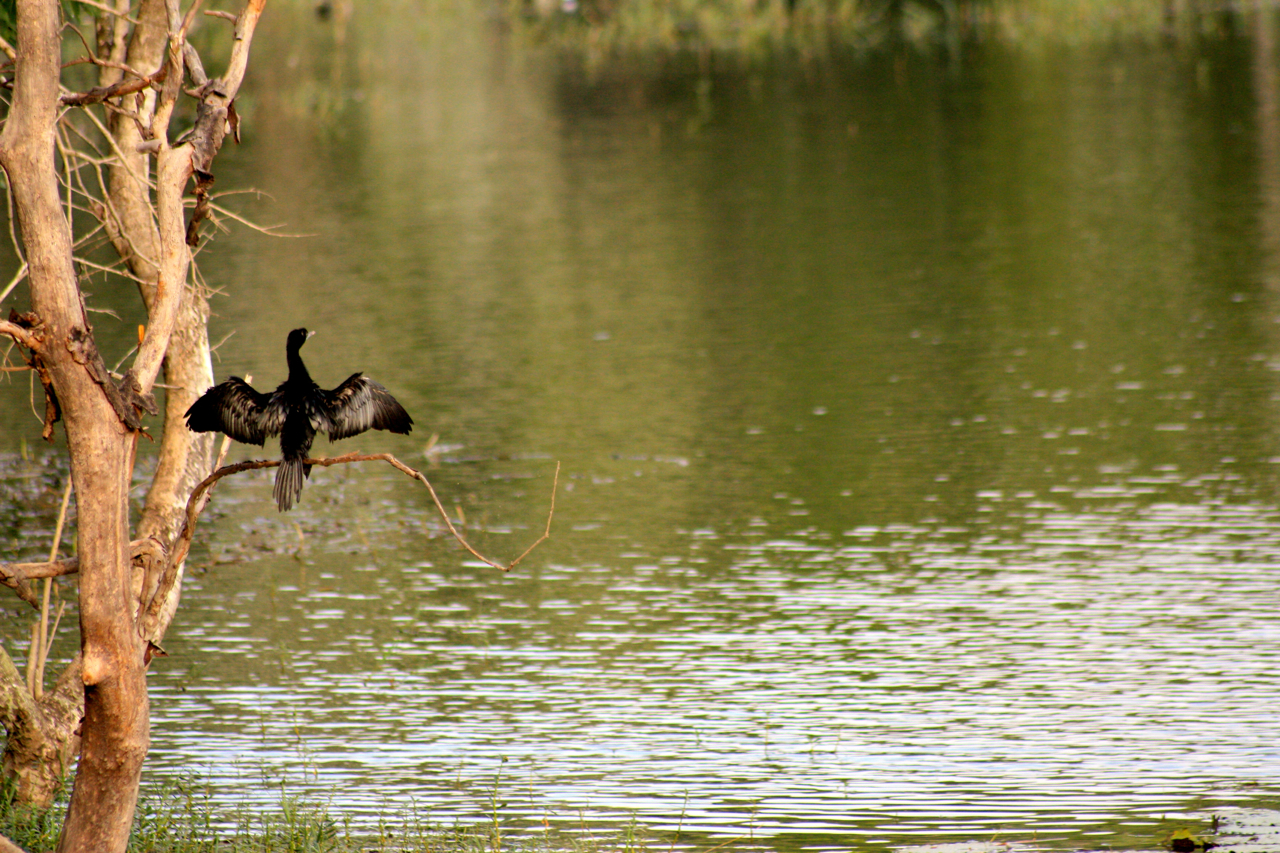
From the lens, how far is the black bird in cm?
731

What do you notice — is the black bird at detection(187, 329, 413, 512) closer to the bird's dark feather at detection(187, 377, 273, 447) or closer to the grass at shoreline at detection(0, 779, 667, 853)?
the bird's dark feather at detection(187, 377, 273, 447)

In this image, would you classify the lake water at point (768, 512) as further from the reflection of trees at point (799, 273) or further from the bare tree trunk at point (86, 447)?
the bare tree trunk at point (86, 447)

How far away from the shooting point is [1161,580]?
12125 mm

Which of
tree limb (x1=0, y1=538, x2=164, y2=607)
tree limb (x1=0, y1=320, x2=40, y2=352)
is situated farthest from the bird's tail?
tree limb (x1=0, y1=320, x2=40, y2=352)

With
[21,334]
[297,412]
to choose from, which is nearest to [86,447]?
[21,334]

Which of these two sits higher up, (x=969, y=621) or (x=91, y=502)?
(x=91, y=502)

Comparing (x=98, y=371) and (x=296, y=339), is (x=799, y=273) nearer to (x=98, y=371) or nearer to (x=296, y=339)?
(x=296, y=339)

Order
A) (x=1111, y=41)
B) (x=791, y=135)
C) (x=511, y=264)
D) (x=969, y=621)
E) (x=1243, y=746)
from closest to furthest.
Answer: (x=1243, y=746) → (x=969, y=621) → (x=511, y=264) → (x=791, y=135) → (x=1111, y=41)

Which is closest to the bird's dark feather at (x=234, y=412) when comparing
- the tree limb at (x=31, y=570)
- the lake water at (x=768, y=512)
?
Answer: the tree limb at (x=31, y=570)

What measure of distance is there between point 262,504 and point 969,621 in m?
5.70

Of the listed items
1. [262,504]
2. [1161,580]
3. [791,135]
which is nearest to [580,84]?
[791,135]

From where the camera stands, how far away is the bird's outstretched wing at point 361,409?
7.37 meters

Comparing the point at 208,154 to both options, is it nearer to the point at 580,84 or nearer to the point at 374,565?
the point at 374,565

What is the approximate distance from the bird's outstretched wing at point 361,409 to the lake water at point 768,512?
2.15m
